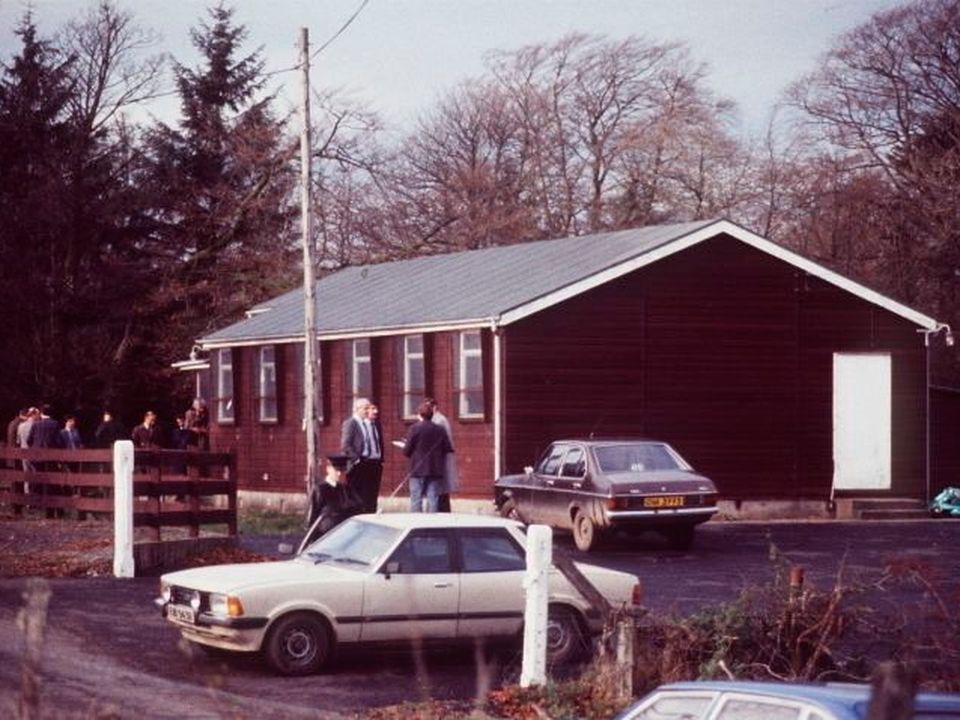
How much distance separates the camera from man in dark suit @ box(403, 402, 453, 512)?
83.8ft

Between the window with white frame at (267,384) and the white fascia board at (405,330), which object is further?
the window with white frame at (267,384)

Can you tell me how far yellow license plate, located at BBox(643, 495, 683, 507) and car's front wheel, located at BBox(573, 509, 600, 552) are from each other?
82 cm

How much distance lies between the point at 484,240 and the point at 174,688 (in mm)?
50325

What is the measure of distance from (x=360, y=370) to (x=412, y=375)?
2246 millimetres

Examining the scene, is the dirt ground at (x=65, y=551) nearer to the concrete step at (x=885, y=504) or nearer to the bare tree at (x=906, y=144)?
Result: the concrete step at (x=885, y=504)

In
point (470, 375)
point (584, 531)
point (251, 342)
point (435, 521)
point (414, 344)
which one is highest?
point (251, 342)

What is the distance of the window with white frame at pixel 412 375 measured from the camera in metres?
37.3

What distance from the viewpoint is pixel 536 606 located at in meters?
14.0

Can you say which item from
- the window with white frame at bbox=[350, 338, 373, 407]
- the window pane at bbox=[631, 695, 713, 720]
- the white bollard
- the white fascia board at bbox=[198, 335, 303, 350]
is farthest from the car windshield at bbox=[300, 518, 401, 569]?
the white fascia board at bbox=[198, 335, 303, 350]

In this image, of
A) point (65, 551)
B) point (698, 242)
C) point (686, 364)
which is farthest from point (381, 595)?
point (698, 242)

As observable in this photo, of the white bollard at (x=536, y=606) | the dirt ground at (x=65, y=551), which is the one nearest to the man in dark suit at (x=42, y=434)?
the dirt ground at (x=65, y=551)

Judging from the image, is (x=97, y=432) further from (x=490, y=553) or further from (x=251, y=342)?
(x=490, y=553)

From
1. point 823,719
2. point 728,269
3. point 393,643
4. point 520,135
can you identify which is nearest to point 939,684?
point 393,643

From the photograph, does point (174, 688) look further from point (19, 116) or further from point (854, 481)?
point (19, 116)
